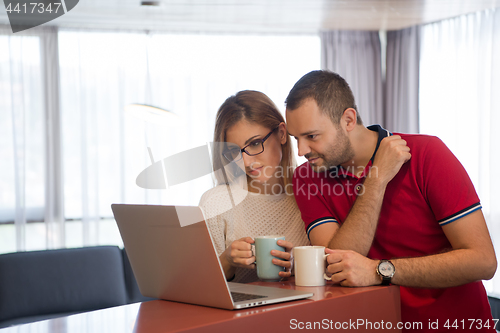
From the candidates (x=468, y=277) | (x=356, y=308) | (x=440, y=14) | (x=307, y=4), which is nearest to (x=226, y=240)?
(x=356, y=308)

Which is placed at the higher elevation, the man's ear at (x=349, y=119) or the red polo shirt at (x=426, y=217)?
the man's ear at (x=349, y=119)

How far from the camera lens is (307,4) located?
11.9 feet

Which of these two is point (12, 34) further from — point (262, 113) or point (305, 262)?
point (305, 262)

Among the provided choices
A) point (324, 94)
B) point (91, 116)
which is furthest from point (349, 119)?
point (91, 116)

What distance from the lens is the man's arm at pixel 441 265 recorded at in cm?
121

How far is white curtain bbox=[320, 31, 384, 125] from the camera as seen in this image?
4602 mm

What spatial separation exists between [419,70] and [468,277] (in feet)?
11.6

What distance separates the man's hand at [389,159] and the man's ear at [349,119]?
15cm

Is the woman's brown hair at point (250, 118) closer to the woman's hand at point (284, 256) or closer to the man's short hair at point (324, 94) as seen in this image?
the man's short hair at point (324, 94)

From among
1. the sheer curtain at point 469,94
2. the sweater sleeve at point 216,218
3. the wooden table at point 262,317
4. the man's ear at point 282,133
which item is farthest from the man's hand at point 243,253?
the sheer curtain at point 469,94

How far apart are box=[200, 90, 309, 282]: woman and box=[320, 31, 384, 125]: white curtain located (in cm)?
300

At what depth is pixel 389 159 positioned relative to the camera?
1.38 m

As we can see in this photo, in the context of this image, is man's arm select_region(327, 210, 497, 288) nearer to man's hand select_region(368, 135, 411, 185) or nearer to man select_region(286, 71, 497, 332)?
man select_region(286, 71, 497, 332)

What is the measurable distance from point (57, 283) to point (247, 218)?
1.71 meters
